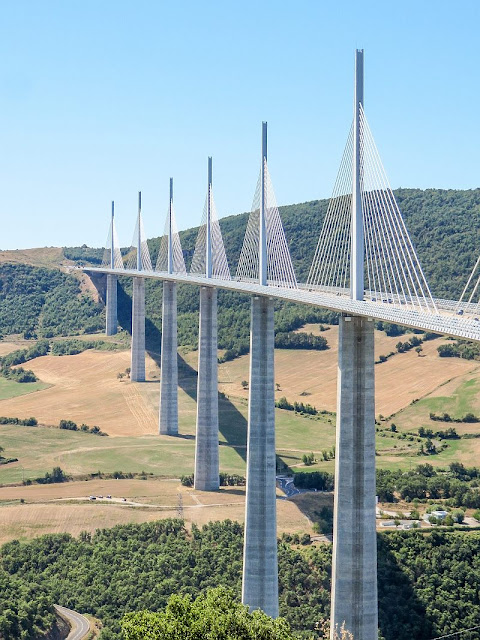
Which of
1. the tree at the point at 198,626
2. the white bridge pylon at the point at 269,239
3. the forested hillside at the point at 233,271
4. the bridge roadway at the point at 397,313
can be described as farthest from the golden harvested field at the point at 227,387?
the tree at the point at 198,626

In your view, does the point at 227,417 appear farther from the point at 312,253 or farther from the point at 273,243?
the point at 312,253

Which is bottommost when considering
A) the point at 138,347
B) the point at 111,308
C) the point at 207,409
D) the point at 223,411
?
the point at 223,411

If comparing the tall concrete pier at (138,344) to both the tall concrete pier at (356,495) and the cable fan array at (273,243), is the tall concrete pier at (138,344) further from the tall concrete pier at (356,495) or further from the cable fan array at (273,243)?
the tall concrete pier at (356,495)

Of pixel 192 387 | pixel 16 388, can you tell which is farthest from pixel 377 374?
pixel 16 388

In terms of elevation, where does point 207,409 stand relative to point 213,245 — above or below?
below

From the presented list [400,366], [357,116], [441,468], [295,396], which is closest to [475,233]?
[400,366]

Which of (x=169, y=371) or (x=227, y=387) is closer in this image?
(x=169, y=371)

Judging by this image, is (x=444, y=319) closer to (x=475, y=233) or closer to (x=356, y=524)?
(x=356, y=524)
